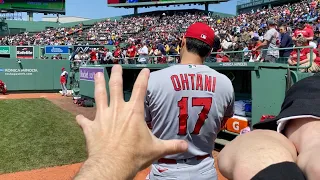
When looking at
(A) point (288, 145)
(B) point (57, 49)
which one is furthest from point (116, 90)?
(B) point (57, 49)

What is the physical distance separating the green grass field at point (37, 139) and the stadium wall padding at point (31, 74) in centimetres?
721

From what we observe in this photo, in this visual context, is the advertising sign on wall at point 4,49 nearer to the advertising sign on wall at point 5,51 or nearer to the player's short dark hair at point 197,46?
the advertising sign on wall at point 5,51

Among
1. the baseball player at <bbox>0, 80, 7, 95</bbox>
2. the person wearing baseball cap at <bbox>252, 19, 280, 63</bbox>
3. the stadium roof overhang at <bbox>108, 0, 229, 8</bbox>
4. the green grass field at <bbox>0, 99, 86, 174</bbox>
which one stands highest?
the stadium roof overhang at <bbox>108, 0, 229, 8</bbox>

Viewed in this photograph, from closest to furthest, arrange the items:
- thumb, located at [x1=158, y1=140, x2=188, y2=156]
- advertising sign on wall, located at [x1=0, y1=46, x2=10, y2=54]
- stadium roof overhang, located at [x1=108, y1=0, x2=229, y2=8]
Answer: thumb, located at [x1=158, y1=140, x2=188, y2=156] < advertising sign on wall, located at [x1=0, y1=46, x2=10, y2=54] < stadium roof overhang, located at [x1=108, y1=0, x2=229, y2=8]

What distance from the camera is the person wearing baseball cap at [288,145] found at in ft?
2.43

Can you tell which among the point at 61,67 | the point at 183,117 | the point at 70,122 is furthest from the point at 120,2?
the point at 183,117

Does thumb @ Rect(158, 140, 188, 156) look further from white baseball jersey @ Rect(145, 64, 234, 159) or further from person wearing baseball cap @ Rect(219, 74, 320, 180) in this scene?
white baseball jersey @ Rect(145, 64, 234, 159)

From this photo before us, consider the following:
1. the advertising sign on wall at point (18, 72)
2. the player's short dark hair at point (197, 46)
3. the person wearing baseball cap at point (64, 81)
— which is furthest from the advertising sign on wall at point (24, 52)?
the player's short dark hair at point (197, 46)

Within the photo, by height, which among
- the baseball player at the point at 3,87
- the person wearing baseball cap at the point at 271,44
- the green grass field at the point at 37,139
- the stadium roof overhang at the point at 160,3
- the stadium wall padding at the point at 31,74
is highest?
the stadium roof overhang at the point at 160,3

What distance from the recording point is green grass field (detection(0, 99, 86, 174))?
673cm

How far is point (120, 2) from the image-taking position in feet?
134

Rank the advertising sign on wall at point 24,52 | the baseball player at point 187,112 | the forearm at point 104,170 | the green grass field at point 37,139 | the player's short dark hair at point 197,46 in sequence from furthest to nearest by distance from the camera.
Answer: the advertising sign on wall at point 24,52 → the green grass field at point 37,139 → the player's short dark hair at point 197,46 → the baseball player at point 187,112 → the forearm at point 104,170

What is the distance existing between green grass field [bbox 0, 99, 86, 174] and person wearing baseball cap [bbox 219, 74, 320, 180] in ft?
20.2

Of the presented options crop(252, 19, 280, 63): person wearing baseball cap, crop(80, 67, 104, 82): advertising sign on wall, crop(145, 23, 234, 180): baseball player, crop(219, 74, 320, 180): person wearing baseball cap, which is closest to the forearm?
crop(219, 74, 320, 180): person wearing baseball cap
